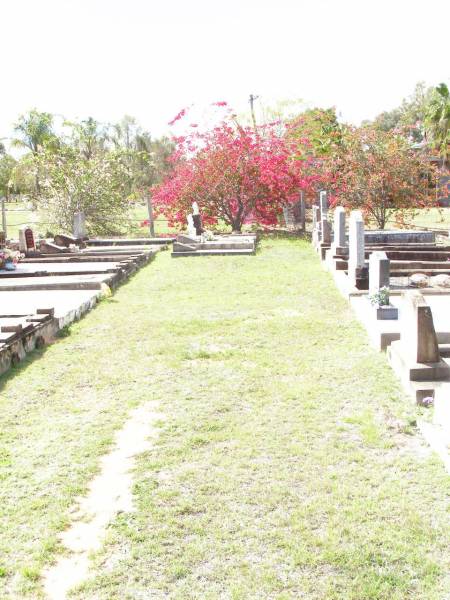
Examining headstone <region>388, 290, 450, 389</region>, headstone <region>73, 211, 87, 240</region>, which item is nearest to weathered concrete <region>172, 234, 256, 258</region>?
headstone <region>73, 211, 87, 240</region>

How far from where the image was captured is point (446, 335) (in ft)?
21.6

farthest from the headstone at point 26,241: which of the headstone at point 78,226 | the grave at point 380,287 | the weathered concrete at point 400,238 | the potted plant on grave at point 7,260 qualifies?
the grave at point 380,287

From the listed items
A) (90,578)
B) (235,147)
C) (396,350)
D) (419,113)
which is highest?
(419,113)

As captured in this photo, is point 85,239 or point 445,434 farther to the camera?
point 85,239

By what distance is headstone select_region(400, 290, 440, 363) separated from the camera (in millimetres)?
5574

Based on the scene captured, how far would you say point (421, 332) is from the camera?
5574 mm

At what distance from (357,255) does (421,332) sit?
485cm

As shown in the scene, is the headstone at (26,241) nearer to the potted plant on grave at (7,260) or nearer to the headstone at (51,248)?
the headstone at (51,248)

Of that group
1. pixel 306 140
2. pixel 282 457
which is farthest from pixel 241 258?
pixel 282 457

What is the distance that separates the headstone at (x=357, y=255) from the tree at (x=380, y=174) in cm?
889

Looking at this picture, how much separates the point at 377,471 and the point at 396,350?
7.45 feet

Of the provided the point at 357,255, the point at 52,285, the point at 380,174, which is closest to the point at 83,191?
the point at 380,174

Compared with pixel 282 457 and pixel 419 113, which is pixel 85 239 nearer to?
pixel 282 457

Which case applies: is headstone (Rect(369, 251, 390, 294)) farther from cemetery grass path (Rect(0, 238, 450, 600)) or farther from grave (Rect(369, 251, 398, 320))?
cemetery grass path (Rect(0, 238, 450, 600))
